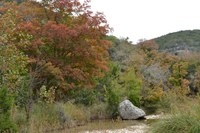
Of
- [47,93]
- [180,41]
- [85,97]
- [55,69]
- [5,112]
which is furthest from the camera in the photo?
[180,41]

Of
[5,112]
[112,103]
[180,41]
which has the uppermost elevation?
[180,41]

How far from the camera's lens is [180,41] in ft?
168

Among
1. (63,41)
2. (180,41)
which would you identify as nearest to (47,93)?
(63,41)

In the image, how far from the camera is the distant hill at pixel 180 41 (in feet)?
157

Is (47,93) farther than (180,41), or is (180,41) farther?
(180,41)

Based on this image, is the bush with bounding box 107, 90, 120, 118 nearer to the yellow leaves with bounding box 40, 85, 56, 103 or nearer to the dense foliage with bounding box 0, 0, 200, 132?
the dense foliage with bounding box 0, 0, 200, 132

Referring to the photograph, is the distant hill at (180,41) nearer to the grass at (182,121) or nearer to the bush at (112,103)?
the bush at (112,103)

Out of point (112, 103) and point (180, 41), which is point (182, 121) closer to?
point (112, 103)

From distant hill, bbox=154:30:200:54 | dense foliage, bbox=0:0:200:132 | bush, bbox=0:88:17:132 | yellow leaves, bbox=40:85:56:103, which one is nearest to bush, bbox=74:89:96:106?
dense foliage, bbox=0:0:200:132

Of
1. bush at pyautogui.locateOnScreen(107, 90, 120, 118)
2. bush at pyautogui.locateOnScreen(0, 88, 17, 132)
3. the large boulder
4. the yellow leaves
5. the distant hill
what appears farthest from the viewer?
the distant hill

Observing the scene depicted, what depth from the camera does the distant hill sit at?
48.0m

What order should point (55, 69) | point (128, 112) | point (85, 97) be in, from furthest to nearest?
point (85, 97) < point (128, 112) < point (55, 69)

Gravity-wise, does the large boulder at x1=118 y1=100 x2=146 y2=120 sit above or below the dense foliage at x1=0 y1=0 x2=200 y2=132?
below

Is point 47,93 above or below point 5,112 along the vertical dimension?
above
